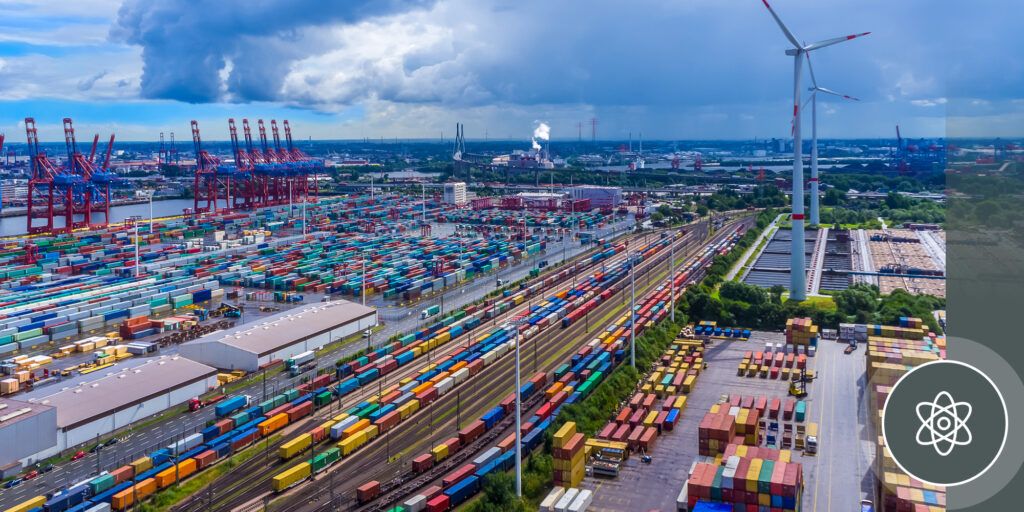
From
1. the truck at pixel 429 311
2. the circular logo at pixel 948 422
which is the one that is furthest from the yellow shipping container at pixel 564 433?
the truck at pixel 429 311

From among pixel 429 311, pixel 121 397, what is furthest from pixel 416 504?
pixel 429 311

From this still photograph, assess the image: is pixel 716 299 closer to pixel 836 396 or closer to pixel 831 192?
pixel 836 396

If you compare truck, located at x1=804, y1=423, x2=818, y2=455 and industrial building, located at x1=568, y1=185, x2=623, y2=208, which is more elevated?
industrial building, located at x1=568, y1=185, x2=623, y2=208

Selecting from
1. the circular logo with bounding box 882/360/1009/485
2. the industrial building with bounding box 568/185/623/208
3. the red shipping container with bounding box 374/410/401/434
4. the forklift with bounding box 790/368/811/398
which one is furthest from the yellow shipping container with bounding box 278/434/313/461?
the industrial building with bounding box 568/185/623/208

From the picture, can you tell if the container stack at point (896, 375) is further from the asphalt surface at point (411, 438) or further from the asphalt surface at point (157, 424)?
the asphalt surface at point (157, 424)

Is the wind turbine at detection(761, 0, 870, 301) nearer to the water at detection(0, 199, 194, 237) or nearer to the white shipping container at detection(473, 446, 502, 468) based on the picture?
the white shipping container at detection(473, 446, 502, 468)

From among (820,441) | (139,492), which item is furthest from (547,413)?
(139,492)

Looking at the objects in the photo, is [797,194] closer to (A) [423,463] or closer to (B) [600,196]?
(A) [423,463]
